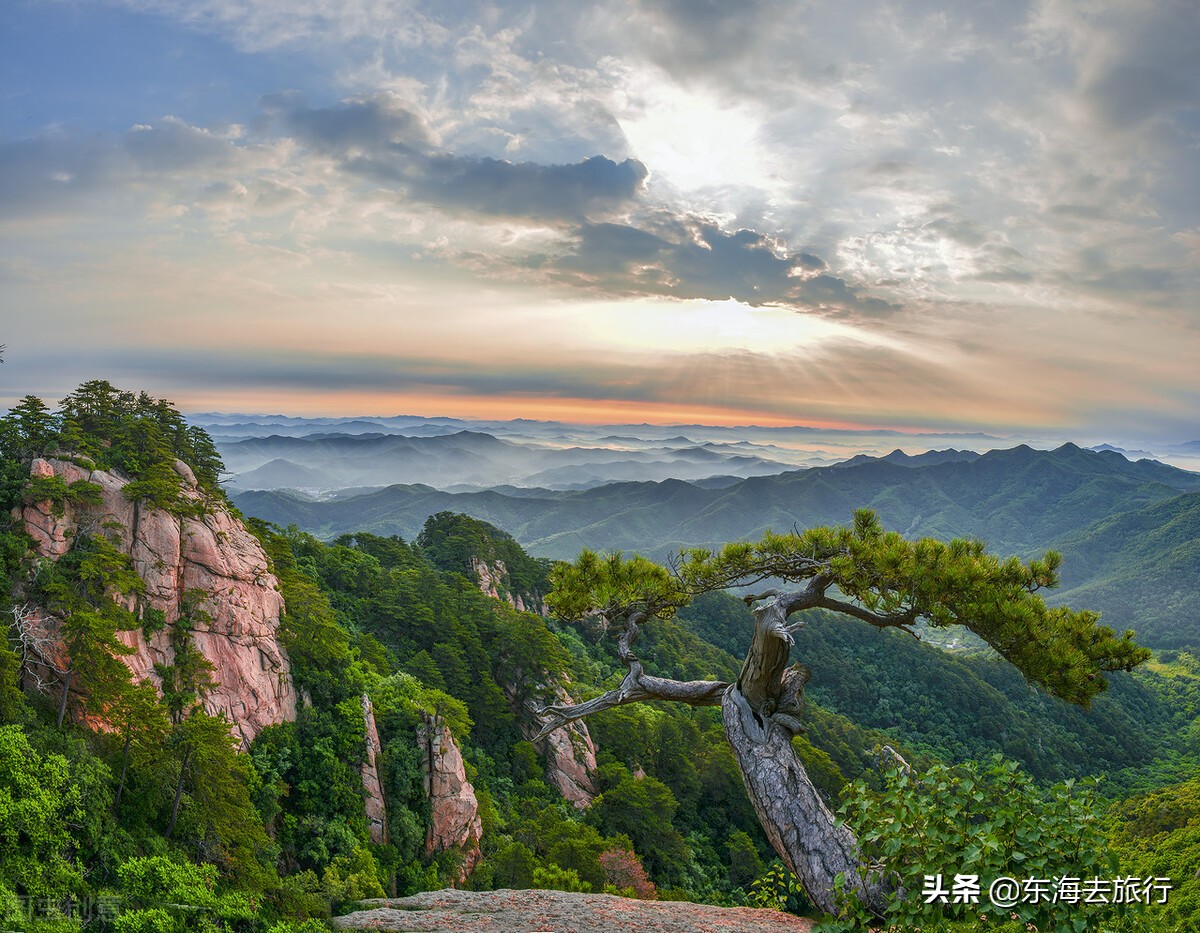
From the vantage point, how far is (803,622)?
610 cm

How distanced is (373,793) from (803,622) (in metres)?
20.6

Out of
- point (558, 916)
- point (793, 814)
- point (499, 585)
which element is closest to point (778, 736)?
point (793, 814)

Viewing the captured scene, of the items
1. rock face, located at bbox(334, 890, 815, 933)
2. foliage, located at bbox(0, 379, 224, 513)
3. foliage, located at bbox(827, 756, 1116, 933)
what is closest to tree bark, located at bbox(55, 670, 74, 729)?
foliage, located at bbox(0, 379, 224, 513)

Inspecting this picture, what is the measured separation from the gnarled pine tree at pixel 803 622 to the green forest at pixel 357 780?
55 centimetres

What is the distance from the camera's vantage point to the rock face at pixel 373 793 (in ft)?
67.1

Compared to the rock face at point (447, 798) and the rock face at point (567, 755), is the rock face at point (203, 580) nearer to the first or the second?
the rock face at point (447, 798)

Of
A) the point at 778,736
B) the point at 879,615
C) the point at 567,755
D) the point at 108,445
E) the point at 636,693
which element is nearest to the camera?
the point at 778,736

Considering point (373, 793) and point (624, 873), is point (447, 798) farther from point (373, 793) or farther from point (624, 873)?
point (624, 873)

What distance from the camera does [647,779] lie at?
31375 mm

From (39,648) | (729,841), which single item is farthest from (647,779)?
(39,648)

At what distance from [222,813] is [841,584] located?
1564cm

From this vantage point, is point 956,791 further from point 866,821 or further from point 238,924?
point 238,924

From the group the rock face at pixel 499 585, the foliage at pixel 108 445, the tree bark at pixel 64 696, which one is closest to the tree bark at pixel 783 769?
the tree bark at pixel 64 696

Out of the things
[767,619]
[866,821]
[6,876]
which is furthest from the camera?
[6,876]
